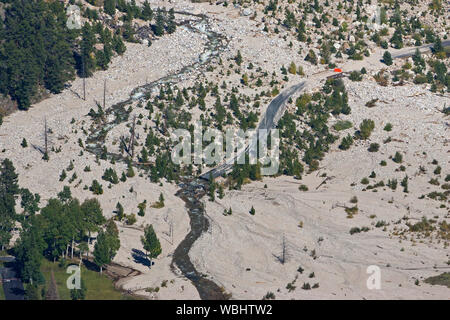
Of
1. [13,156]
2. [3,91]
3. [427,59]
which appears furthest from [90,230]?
[427,59]

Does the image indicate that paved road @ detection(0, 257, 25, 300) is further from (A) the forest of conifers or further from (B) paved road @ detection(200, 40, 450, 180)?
(A) the forest of conifers

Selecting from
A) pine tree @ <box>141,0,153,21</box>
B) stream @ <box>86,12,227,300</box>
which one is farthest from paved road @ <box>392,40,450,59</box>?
pine tree @ <box>141,0,153,21</box>

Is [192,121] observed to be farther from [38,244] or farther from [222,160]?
[38,244]

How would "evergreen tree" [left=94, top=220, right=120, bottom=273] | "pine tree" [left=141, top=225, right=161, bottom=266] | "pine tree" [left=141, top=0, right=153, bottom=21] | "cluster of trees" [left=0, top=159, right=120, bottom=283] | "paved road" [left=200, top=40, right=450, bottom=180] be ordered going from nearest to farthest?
"cluster of trees" [left=0, top=159, right=120, bottom=283]
"evergreen tree" [left=94, top=220, right=120, bottom=273]
"pine tree" [left=141, top=225, right=161, bottom=266]
"paved road" [left=200, top=40, right=450, bottom=180]
"pine tree" [left=141, top=0, right=153, bottom=21]

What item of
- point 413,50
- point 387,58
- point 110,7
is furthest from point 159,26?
point 413,50

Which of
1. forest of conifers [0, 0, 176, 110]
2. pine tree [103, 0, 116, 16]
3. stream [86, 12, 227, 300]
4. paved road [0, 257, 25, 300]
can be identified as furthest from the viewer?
pine tree [103, 0, 116, 16]
